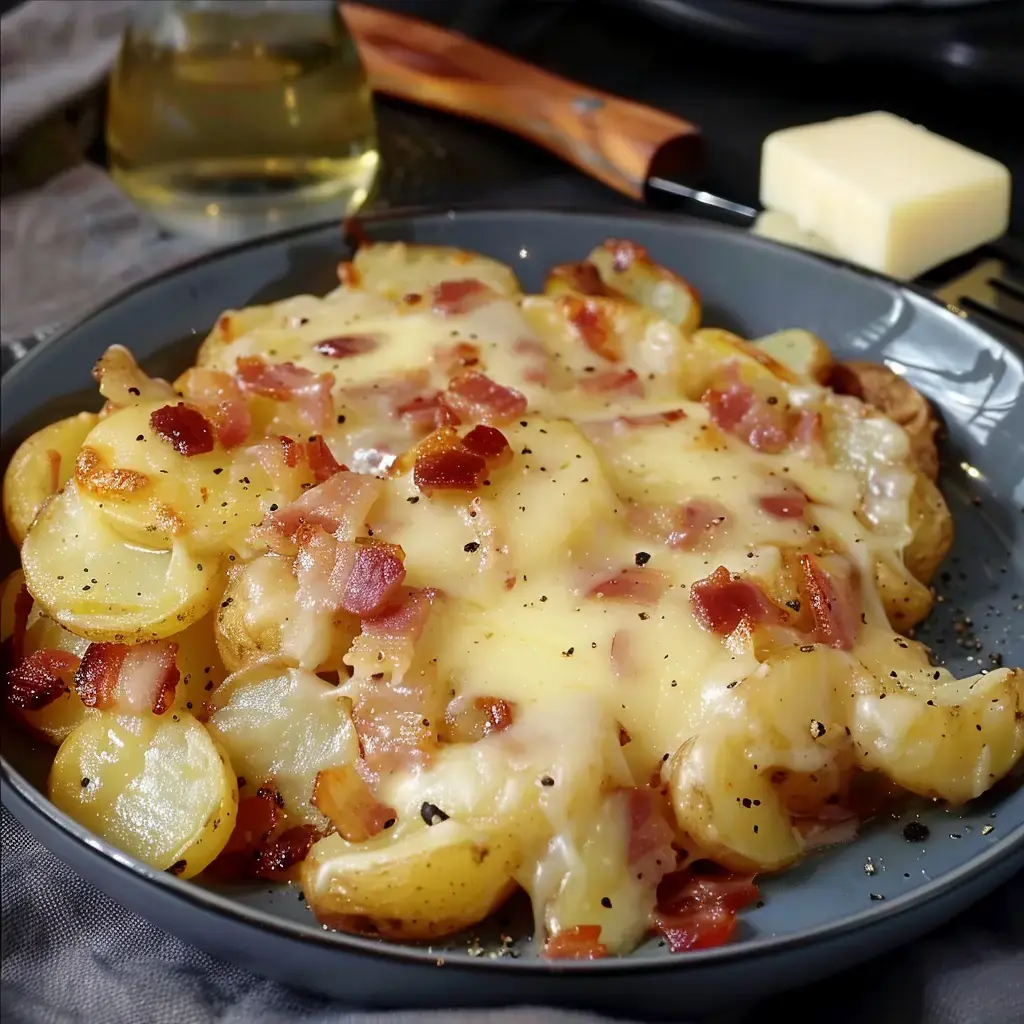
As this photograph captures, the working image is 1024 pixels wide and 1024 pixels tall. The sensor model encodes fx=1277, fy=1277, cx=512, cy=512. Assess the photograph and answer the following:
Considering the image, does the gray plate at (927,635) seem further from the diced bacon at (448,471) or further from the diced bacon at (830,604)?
the diced bacon at (448,471)

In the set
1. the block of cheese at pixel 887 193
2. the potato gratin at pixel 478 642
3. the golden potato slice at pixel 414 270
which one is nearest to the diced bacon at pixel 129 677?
the potato gratin at pixel 478 642

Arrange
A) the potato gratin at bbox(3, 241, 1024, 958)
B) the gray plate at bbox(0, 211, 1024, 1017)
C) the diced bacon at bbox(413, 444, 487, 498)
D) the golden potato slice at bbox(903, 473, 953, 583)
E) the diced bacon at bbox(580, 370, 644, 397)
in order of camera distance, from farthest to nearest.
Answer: the diced bacon at bbox(580, 370, 644, 397), the golden potato slice at bbox(903, 473, 953, 583), the diced bacon at bbox(413, 444, 487, 498), the potato gratin at bbox(3, 241, 1024, 958), the gray plate at bbox(0, 211, 1024, 1017)

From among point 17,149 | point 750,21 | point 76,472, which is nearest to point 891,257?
point 750,21

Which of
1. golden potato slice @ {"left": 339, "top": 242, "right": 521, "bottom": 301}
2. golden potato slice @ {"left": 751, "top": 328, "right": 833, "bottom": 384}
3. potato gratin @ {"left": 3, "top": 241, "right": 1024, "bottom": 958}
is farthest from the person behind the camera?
golden potato slice @ {"left": 339, "top": 242, "right": 521, "bottom": 301}

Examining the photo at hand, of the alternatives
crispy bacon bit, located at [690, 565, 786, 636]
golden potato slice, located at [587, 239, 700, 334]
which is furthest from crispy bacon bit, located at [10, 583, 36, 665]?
golden potato slice, located at [587, 239, 700, 334]

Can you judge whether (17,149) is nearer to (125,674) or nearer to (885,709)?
(125,674)

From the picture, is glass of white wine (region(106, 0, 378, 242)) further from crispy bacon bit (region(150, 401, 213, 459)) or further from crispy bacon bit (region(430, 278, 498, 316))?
crispy bacon bit (region(150, 401, 213, 459))

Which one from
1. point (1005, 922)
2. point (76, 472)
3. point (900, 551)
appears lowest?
point (1005, 922)
